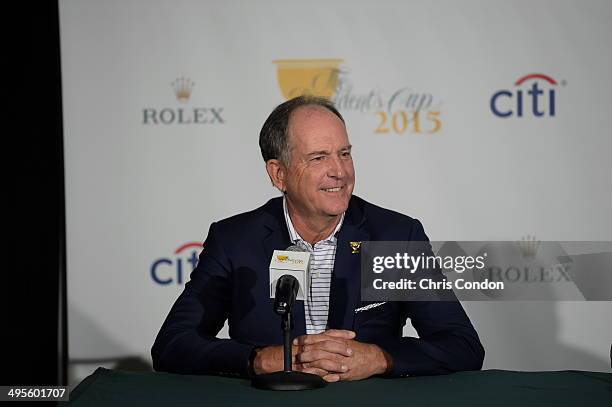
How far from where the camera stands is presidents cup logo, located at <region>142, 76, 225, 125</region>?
13.2 feet

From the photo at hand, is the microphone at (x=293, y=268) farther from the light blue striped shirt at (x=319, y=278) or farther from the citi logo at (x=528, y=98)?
the citi logo at (x=528, y=98)

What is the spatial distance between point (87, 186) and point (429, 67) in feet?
5.91

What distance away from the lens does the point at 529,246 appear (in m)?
3.93

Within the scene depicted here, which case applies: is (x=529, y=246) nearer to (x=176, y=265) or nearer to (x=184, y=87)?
(x=176, y=265)

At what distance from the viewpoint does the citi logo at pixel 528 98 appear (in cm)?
396

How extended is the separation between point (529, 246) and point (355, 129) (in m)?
1.02

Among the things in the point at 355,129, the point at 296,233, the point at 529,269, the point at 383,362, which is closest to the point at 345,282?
the point at 296,233

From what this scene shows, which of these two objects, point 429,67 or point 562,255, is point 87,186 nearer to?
point 429,67

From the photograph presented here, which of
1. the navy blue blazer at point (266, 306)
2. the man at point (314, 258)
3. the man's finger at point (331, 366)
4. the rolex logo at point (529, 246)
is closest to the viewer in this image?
the man's finger at point (331, 366)

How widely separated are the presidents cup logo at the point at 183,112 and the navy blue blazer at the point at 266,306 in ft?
3.48

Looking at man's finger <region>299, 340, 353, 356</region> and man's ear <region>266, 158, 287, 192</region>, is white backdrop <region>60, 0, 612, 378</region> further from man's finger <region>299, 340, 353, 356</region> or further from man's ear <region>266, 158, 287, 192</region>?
man's finger <region>299, 340, 353, 356</region>

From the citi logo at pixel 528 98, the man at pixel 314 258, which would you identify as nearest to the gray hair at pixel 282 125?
the man at pixel 314 258

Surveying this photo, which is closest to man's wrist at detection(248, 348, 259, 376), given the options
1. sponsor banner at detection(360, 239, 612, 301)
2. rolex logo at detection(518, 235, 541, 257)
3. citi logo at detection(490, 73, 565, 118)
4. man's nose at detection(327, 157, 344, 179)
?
man's nose at detection(327, 157, 344, 179)

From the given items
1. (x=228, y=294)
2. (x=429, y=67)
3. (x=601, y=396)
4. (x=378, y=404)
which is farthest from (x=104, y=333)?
(x=601, y=396)
